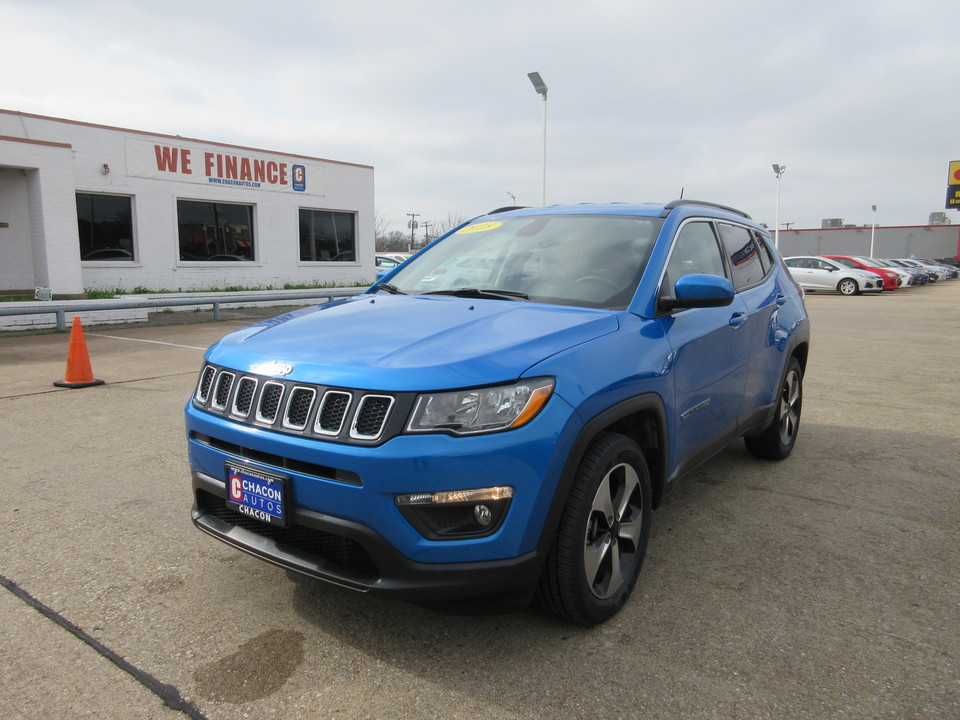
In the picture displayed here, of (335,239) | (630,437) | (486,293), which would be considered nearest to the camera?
(630,437)

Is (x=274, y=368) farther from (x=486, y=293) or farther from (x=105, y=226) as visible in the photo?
(x=105, y=226)

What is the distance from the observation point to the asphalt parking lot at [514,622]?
7.85 ft

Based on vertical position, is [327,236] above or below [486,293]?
above

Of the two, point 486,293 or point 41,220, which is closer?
point 486,293

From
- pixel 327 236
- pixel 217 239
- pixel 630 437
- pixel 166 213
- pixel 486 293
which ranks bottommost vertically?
pixel 630 437

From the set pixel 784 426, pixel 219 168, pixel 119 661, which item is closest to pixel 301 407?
pixel 119 661

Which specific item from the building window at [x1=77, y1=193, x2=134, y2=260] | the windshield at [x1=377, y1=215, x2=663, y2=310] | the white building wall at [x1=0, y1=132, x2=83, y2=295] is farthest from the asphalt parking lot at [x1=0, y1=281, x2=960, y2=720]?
the building window at [x1=77, y1=193, x2=134, y2=260]

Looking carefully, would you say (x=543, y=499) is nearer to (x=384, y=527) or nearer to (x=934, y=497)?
(x=384, y=527)

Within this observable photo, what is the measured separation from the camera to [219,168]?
781 inches

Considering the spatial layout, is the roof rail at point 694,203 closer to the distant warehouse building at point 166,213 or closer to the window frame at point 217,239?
the distant warehouse building at point 166,213

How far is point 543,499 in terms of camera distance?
2.44 metres

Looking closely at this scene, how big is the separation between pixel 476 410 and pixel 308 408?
595mm

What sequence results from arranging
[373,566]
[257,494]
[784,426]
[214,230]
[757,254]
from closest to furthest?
[373,566]
[257,494]
[757,254]
[784,426]
[214,230]

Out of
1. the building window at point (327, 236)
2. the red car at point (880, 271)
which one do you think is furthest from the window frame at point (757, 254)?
the red car at point (880, 271)
